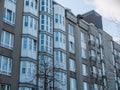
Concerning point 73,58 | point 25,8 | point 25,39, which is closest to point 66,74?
point 73,58

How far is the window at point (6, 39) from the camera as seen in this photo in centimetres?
2870

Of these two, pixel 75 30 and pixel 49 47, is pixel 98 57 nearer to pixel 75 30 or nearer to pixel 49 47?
pixel 75 30

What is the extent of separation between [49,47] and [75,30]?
335 inches

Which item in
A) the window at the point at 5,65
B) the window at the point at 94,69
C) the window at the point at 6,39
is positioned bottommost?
the window at the point at 5,65

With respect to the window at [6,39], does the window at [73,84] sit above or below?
below

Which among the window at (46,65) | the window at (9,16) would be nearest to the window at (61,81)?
the window at (46,65)

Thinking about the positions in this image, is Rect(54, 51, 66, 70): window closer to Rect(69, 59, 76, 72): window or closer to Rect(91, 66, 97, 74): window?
Rect(69, 59, 76, 72): window

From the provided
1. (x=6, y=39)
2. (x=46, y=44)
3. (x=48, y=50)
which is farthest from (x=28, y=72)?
(x=46, y=44)

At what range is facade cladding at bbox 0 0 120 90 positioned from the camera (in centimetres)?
2945

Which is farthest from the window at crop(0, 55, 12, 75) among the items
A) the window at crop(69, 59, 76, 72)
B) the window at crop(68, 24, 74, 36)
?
the window at crop(68, 24, 74, 36)

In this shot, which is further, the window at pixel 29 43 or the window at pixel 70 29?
the window at pixel 70 29

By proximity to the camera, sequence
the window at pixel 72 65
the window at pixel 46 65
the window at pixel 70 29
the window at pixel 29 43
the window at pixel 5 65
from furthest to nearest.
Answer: the window at pixel 70 29
the window at pixel 72 65
the window at pixel 29 43
the window at pixel 46 65
the window at pixel 5 65

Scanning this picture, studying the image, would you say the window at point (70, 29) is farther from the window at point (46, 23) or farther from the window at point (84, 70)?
the window at point (84, 70)

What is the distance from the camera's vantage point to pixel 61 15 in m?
38.9
